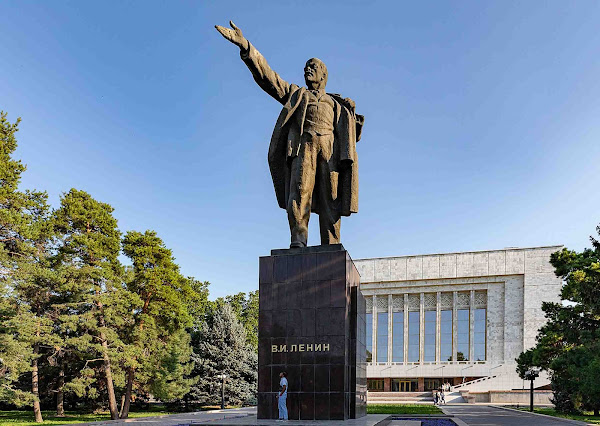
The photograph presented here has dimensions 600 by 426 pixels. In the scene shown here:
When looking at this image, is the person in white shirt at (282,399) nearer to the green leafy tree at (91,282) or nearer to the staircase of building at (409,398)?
the green leafy tree at (91,282)

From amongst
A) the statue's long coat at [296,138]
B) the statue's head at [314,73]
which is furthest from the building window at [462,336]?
the statue's head at [314,73]

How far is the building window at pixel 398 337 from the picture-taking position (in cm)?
5278

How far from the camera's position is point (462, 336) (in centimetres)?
5122

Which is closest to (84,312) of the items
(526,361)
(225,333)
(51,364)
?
(51,364)

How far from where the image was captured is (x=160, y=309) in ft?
101

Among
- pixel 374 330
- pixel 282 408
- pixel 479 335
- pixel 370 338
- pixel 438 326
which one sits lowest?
pixel 370 338

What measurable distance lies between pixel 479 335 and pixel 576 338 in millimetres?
30472

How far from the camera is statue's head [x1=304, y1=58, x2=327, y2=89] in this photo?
9.40m

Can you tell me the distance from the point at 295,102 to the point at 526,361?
23.7 metres

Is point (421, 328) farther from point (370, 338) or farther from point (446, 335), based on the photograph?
point (370, 338)

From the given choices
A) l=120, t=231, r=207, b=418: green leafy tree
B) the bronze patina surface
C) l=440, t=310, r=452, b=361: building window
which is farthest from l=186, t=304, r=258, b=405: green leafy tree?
the bronze patina surface

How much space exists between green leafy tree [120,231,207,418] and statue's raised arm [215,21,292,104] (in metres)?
22.1

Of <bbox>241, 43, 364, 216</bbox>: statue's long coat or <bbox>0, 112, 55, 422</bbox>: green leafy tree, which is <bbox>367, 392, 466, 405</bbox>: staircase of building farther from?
<bbox>241, 43, 364, 216</bbox>: statue's long coat

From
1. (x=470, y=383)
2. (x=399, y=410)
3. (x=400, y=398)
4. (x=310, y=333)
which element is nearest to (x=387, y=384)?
(x=470, y=383)
